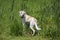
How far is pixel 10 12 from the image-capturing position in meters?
9.05

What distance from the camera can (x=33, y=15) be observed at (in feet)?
29.0

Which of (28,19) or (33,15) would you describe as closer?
(28,19)

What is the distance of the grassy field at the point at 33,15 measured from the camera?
7953 millimetres

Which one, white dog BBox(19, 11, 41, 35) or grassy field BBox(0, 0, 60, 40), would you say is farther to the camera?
white dog BBox(19, 11, 41, 35)

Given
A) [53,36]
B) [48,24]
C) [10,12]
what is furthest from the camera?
[10,12]

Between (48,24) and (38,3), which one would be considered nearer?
(48,24)

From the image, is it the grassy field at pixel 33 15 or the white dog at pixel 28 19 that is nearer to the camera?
the grassy field at pixel 33 15

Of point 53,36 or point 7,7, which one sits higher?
point 7,7

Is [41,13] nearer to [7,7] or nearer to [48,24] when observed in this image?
[48,24]

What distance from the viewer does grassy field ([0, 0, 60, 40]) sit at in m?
7.95

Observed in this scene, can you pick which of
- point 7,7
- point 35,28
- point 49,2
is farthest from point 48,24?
point 7,7

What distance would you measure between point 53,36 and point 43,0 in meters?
1.87

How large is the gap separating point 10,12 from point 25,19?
2.80 ft

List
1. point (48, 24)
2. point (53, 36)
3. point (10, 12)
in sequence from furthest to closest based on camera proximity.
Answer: point (10, 12) → point (48, 24) → point (53, 36)
